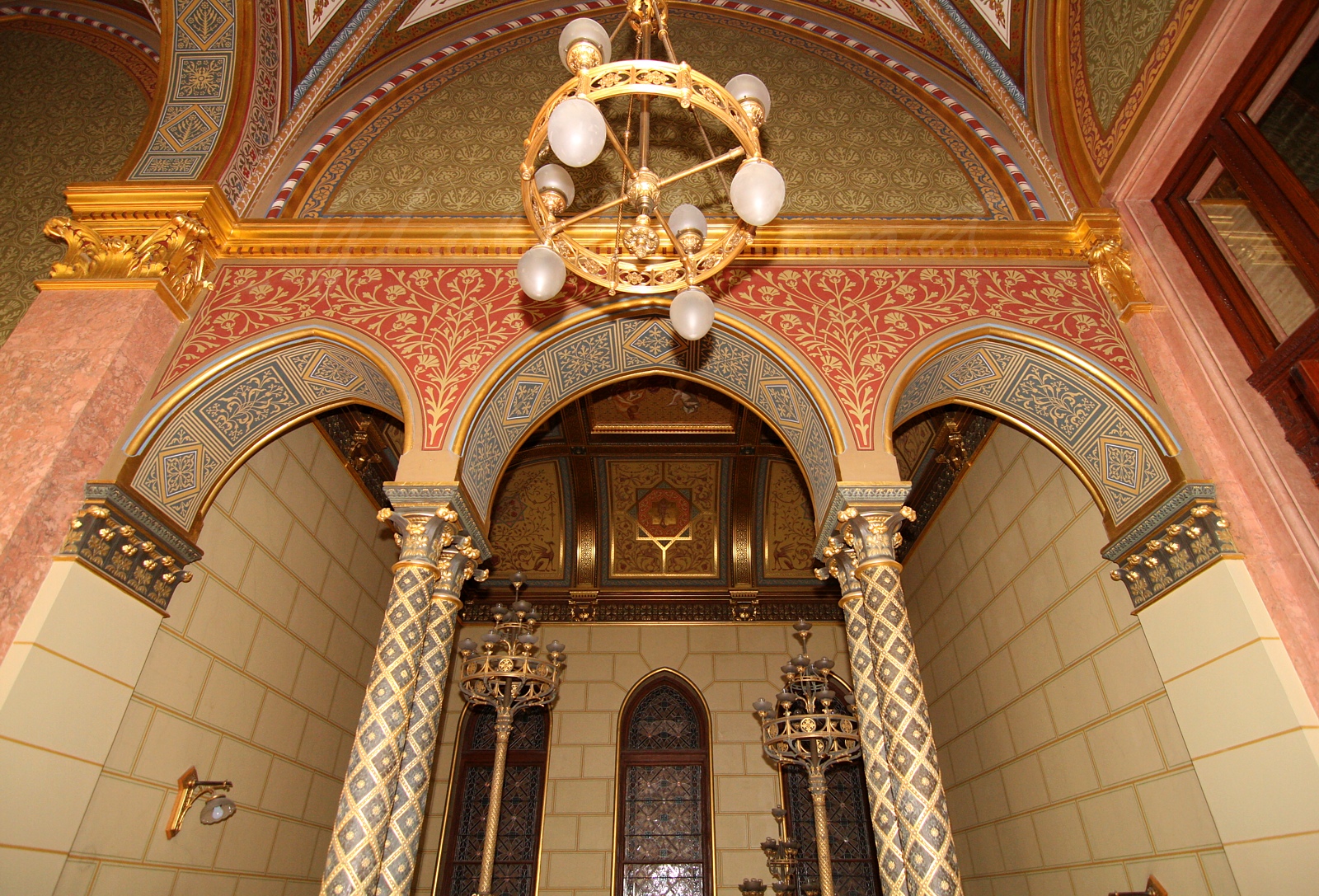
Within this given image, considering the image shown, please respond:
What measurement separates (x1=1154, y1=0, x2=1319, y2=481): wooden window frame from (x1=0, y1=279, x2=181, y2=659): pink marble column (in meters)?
6.52

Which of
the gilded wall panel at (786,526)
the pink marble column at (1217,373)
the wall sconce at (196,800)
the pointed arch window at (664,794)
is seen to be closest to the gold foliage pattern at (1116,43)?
the pink marble column at (1217,373)

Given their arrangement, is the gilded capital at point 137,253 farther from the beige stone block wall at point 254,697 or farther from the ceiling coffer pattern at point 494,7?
the ceiling coffer pattern at point 494,7

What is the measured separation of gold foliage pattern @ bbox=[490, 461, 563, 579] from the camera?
9.59 meters

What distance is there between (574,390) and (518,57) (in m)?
3.20

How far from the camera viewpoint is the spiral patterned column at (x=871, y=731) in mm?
4238

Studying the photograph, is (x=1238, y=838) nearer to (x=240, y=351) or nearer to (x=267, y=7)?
(x=240, y=351)

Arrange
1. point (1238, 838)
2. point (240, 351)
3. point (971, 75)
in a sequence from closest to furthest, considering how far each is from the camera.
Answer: point (1238, 838) < point (240, 351) < point (971, 75)

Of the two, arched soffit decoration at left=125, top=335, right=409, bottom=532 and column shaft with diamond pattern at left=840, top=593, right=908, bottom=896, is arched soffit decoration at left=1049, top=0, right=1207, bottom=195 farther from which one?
arched soffit decoration at left=125, top=335, right=409, bottom=532

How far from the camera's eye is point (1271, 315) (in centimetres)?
449

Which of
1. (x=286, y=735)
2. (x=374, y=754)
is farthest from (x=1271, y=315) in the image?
(x=286, y=735)

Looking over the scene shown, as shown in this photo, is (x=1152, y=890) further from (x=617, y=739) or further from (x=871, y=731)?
(x=617, y=739)

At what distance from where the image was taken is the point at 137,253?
529cm

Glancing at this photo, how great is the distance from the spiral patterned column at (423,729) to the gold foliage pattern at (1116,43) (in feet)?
17.4

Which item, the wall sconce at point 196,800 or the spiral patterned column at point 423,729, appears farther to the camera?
the wall sconce at point 196,800
